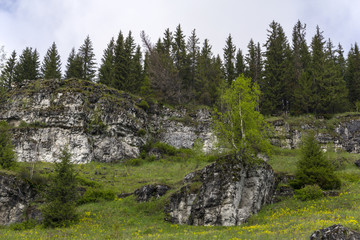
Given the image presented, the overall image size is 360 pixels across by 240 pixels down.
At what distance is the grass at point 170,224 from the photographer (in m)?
14.3

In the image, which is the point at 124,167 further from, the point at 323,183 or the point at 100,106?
the point at 323,183

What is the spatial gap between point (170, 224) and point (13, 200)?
15.7 metres

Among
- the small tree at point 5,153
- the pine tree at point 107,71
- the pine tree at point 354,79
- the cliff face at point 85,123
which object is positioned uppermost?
the pine tree at point 107,71

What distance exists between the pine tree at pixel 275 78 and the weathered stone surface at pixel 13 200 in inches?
1756

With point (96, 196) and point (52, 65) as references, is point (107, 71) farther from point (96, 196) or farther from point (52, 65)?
point (96, 196)

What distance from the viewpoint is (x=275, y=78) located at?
53719 mm

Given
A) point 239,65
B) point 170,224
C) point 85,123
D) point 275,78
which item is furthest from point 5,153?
point 239,65

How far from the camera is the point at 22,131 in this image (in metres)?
38.8

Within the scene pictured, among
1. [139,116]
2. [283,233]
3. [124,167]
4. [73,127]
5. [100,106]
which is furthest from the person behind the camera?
[139,116]

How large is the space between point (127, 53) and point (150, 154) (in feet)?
102

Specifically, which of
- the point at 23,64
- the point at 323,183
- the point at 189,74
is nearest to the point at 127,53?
the point at 189,74

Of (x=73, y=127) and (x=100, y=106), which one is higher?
(x=100, y=106)

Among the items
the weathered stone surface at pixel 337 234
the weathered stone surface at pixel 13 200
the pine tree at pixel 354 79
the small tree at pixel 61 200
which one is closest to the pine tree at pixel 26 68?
the weathered stone surface at pixel 13 200

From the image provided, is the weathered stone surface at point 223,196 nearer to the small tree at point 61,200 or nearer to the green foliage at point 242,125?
the green foliage at point 242,125
